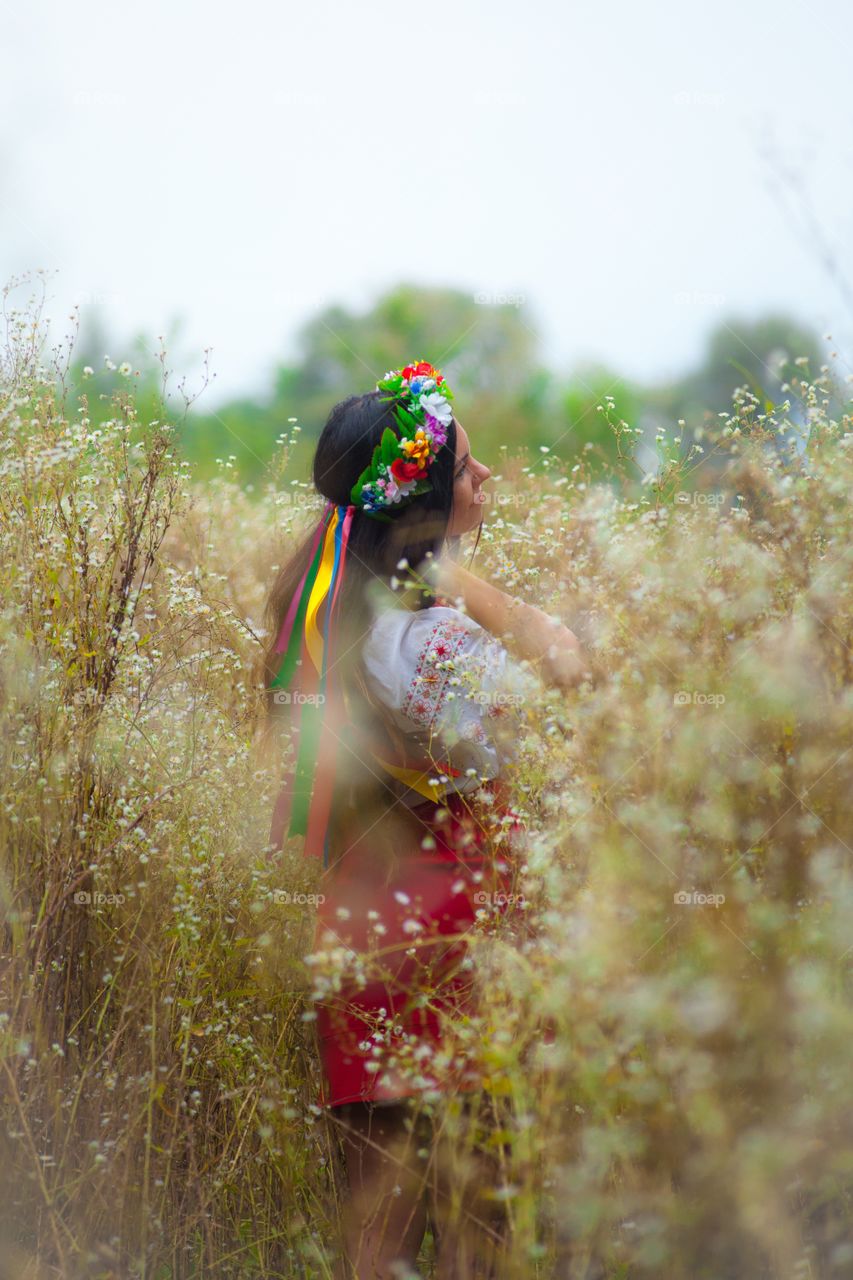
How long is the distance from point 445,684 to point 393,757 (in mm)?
194

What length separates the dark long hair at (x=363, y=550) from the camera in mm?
2166

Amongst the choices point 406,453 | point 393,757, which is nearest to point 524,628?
point 393,757

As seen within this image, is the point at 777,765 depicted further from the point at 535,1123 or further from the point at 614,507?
the point at 614,507

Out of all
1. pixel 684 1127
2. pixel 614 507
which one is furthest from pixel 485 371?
pixel 684 1127

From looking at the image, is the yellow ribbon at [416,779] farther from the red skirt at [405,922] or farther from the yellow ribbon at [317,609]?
the yellow ribbon at [317,609]

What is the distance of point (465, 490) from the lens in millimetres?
2398

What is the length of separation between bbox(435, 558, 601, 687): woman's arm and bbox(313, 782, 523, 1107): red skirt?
25 cm

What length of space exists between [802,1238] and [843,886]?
20.9 inches
